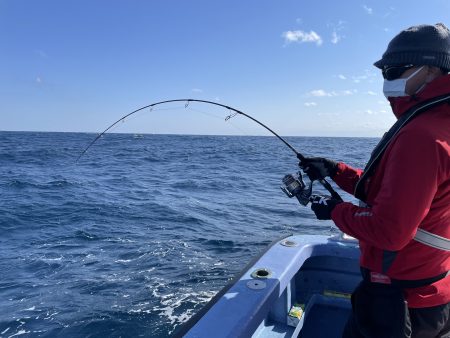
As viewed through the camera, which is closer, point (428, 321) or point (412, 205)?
point (412, 205)

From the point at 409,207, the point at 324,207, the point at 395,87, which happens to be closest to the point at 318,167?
the point at 324,207

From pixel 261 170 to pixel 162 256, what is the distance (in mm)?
13367

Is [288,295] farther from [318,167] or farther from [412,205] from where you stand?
[412,205]

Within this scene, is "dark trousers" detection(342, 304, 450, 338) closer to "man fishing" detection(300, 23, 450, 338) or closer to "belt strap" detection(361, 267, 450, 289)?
"man fishing" detection(300, 23, 450, 338)

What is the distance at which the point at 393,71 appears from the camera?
1.67m

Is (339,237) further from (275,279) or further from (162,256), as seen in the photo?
(162,256)

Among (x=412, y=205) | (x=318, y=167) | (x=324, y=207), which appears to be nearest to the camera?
(x=412, y=205)

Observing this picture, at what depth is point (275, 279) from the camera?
272cm

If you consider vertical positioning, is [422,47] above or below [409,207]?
above

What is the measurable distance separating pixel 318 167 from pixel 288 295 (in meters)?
1.29

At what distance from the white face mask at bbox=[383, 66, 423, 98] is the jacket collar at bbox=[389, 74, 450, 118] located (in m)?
0.03

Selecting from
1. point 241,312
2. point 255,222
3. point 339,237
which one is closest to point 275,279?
point 241,312

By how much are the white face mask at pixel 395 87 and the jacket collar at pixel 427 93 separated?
0.03 metres

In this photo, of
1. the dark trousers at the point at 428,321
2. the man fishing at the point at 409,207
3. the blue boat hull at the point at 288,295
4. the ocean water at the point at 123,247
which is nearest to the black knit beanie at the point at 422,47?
the man fishing at the point at 409,207
